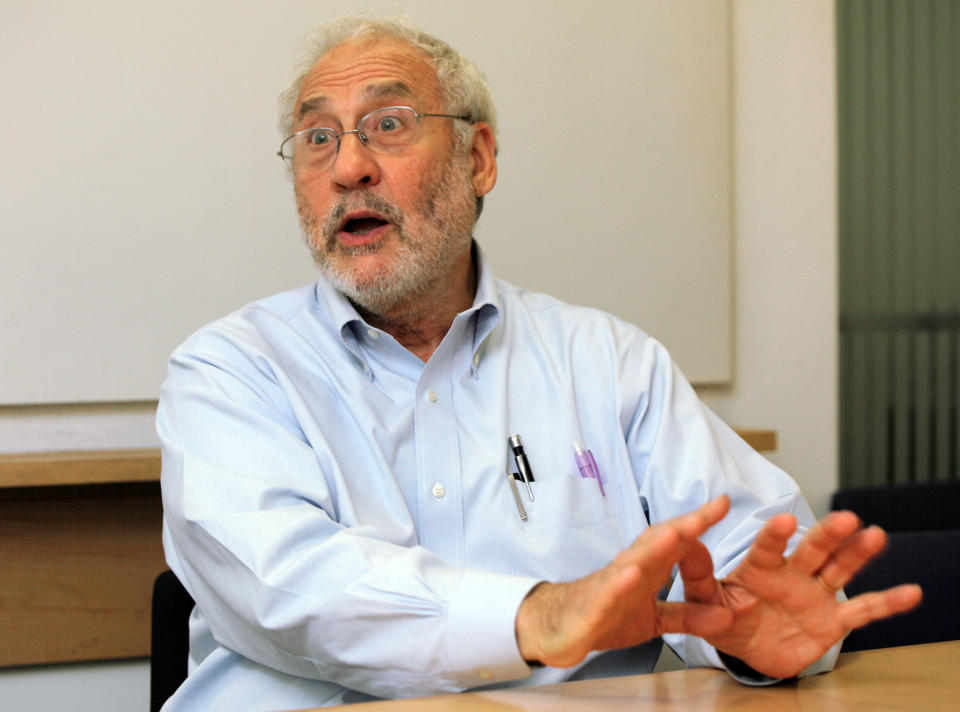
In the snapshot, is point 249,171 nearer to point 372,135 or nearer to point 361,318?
point 372,135

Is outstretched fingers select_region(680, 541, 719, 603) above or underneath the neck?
underneath

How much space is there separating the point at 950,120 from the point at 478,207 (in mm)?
1813

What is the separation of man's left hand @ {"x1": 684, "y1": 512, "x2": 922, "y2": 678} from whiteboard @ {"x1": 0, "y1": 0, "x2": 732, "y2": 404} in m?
1.40

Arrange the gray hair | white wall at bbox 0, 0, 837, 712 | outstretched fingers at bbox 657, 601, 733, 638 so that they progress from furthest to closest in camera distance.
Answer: white wall at bbox 0, 0, 837, 712 < the gray hair < outstretched fingers at bbox 657, 601, 733, 638

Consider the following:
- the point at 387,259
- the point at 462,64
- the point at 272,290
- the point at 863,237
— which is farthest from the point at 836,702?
the point at 863,237

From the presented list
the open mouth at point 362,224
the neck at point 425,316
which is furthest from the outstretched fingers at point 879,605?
the open mouth at point 362,224

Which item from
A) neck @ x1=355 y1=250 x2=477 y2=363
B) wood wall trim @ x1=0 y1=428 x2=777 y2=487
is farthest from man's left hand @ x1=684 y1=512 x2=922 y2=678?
wood wall trim @ x1=0 y1=428 x2=777 y2=487

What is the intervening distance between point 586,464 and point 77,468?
1067mm

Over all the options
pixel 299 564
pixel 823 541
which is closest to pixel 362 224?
pixel 299 564

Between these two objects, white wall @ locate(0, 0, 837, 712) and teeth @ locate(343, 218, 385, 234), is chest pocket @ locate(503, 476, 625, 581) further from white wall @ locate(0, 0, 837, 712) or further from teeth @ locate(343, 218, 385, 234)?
white wall @ locate(0, 0, 837, 712)

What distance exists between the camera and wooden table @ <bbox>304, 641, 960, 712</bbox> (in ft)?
2.81

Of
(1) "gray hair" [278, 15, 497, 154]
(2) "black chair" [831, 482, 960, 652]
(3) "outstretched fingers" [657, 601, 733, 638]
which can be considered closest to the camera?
(3) "outstretched fingers" [657, 601, 733, 638]

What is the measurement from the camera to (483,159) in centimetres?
186

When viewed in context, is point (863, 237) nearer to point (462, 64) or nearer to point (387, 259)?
point (462, 64)
